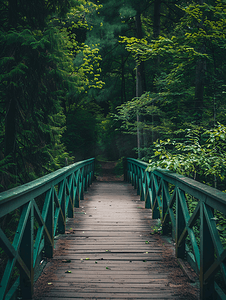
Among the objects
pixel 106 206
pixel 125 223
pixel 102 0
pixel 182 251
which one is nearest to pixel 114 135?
pixel 102 0

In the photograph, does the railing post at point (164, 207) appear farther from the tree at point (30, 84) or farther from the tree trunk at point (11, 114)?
Answer: the tree trunk at point (11, 114)

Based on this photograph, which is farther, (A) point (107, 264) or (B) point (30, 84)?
(B) point (30, 84)

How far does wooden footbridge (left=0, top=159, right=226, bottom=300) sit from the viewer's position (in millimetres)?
2049

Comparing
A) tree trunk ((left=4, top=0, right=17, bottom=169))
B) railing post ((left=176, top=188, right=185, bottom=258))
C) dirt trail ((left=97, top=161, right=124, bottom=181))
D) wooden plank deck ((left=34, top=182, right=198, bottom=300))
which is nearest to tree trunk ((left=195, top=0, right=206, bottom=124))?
wooden plank deck ((left=34, top=182, right=198, bottom=300))

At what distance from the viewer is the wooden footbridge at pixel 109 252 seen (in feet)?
6.72

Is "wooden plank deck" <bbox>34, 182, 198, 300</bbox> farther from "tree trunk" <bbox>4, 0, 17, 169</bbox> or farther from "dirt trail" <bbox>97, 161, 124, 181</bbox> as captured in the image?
"dirt trail" <bbox>97, 161, 124, 181</bbox>

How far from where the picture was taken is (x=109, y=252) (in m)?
3.30

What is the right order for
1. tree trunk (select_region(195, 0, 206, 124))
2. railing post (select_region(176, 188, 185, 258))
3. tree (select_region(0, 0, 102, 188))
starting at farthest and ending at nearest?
1. tree trunk (select_region(195, 0, 206, 124))
2. tree (select_region(0, 0, 102, 188))
3. railing post (select_region(176, 188, 185, 258))

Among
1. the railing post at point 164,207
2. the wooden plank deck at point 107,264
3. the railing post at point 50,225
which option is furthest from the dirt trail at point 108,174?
the railing post at point 50,225

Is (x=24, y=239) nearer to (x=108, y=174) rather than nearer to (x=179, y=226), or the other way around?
(x=179, y=226)

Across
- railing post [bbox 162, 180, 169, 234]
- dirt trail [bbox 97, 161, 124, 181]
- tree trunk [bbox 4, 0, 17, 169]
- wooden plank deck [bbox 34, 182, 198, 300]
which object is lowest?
dirt trail [bbox 97, 161, 124, 181]

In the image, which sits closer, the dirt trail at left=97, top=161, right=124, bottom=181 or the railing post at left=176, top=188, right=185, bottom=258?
the railing post at left=176, top=188, right=185, bottom=258

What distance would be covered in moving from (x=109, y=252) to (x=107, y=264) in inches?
13.3

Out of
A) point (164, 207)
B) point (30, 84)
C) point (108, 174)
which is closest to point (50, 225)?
point (164, 207)
